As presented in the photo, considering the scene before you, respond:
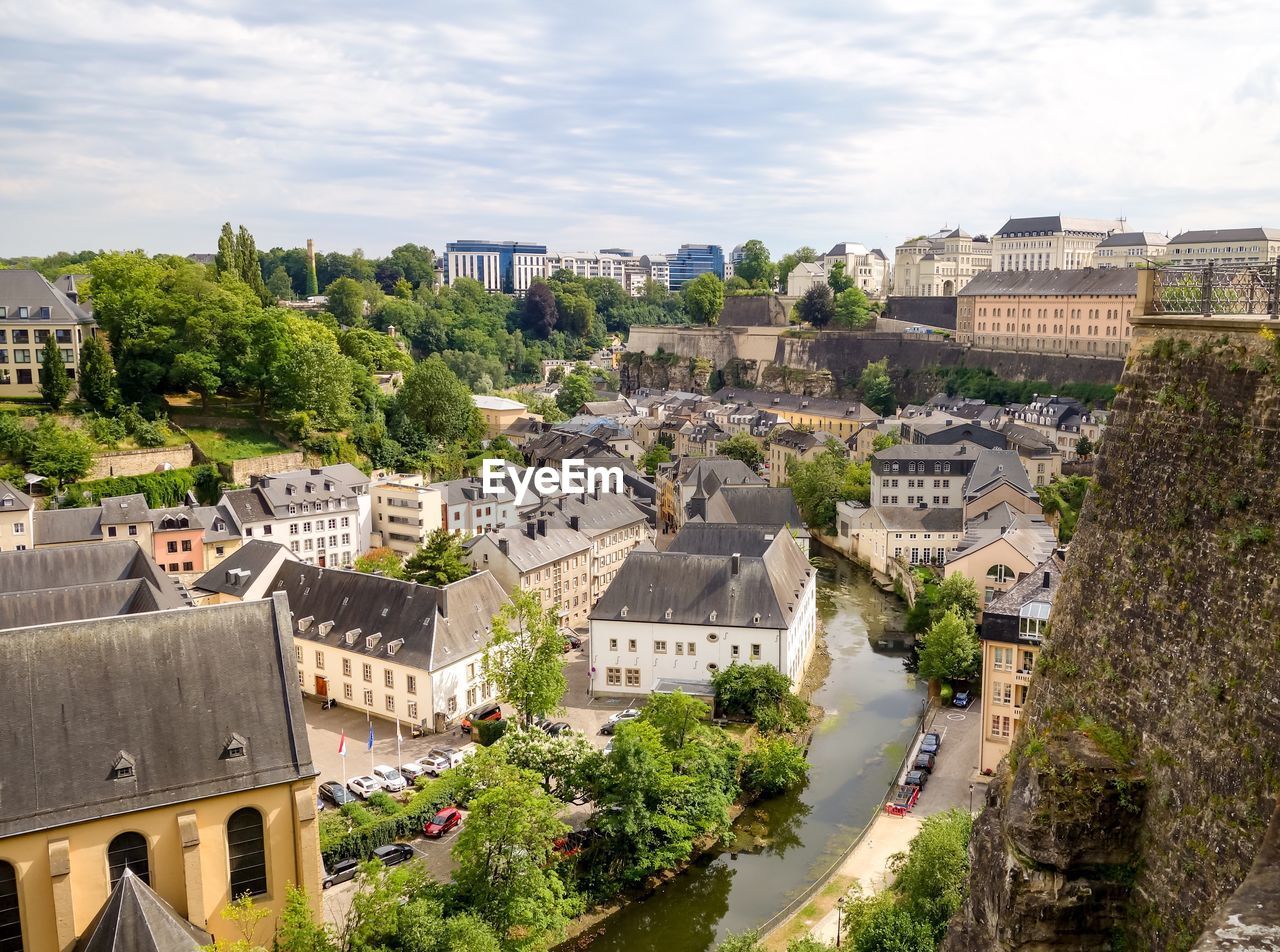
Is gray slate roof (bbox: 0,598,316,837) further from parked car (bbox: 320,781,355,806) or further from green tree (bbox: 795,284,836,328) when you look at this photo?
green tree (bbox: 795,284,836,328)

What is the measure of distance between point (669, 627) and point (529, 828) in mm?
11512

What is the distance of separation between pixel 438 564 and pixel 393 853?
1311cm

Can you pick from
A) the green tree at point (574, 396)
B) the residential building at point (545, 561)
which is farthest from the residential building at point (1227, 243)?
the residential building at point (545, 561)

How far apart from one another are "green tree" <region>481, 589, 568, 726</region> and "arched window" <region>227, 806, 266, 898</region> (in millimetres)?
9601

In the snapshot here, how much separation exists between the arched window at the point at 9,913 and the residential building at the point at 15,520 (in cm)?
2418

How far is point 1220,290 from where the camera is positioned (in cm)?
609

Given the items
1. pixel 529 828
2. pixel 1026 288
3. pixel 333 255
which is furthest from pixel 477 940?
pixel 333 255

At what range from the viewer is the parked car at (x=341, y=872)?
1931 centimetres

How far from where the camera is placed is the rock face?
4953 millimetres

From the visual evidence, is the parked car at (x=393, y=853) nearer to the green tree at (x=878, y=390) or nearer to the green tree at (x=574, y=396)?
the green tree at (x=574, y=396)

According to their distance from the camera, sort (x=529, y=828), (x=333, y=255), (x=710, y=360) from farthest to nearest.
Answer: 1. (x=333, y=255)
2. (x=710, y=360)
3. (x=529, y=828)

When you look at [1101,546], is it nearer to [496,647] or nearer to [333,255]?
[496,647]

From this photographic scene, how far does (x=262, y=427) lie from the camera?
50.0 m

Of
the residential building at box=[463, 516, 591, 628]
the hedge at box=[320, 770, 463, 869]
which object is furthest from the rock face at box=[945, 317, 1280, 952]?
the residential building at box=[463, 516, 591, 628]
